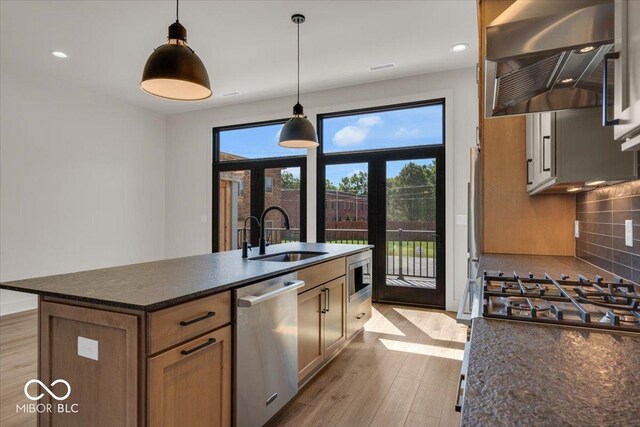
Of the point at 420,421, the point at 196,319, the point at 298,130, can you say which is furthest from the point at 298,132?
the point at 420,421

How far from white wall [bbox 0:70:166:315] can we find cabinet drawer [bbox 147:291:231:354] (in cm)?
413

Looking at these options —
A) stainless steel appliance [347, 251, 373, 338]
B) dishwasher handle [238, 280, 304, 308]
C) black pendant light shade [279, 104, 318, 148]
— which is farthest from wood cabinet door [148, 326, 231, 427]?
black pendant light shade [279, 104, 318, 148]

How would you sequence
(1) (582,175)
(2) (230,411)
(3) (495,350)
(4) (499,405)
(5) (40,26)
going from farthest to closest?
(5) (40,26) → (2) (230,411) → (1) (582,175) → (3) (495,350) → (4) (499,405)

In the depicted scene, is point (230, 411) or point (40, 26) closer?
point (230, 411)

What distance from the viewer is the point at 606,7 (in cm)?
90

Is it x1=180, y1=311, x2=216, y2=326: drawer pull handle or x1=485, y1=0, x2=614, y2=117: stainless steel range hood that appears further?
x1=180, y1=311, x2=216, y2=326: drawer pull handle

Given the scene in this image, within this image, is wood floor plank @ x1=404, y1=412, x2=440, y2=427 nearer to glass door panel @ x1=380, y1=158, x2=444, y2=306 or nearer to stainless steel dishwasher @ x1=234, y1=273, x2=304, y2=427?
stainless steel dishwasher @ x1=234, y1=273, x2=304, y2=427

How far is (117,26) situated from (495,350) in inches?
159

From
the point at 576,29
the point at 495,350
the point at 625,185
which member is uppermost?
the point at 576,29

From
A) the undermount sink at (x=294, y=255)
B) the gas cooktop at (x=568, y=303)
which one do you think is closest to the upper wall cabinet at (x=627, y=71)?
the gas cooktop at (x=568, y=303)

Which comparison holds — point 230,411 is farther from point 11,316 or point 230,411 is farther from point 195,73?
point 11,316

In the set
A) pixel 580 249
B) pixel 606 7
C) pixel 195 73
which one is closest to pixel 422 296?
pixel 580 249

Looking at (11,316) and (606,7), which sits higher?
(606,7)

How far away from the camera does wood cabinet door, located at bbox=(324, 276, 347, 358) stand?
2.72 m
